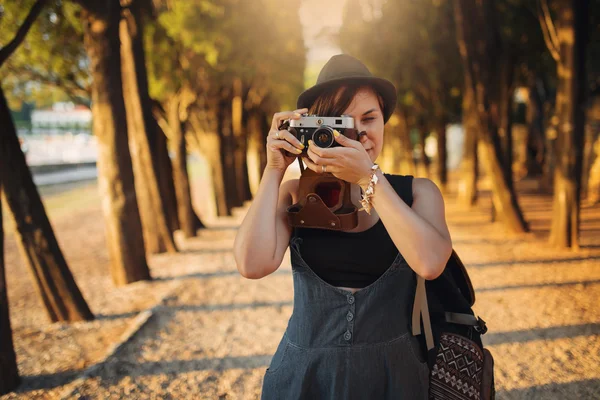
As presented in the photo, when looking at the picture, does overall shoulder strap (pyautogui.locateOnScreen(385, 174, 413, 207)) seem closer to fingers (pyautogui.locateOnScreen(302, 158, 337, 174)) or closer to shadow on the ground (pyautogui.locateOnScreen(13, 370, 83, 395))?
fingers (pyautogui.locateOnScreen(302, 158, 337, 174))

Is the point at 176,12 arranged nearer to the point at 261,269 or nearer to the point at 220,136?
the point at 220,136

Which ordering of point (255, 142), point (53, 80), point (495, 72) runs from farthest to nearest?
point (255, 142), point (53, 80), point (495, 72)

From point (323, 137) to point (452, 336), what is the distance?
3.30ft

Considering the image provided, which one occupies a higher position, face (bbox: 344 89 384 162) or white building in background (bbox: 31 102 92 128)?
white building in background (bbox: 31 102 92 128)

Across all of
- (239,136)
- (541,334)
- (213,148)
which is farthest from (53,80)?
(541,334)

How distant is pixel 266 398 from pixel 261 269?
0.53 meters

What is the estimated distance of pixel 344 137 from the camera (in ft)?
5.98

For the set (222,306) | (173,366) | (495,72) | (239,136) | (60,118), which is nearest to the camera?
(173,366)

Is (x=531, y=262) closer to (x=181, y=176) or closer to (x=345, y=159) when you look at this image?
(x=345, y=159)

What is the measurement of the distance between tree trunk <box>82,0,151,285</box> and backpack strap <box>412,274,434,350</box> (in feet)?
22.7

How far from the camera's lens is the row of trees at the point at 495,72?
8.95m

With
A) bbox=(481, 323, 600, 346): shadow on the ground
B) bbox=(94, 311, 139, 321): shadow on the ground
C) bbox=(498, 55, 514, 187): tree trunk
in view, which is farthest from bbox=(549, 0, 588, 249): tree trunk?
bbox=(94, 311, 139, 321): shadow on the ground

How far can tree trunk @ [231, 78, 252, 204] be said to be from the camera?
19812 millimetres

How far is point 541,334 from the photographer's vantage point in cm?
563
